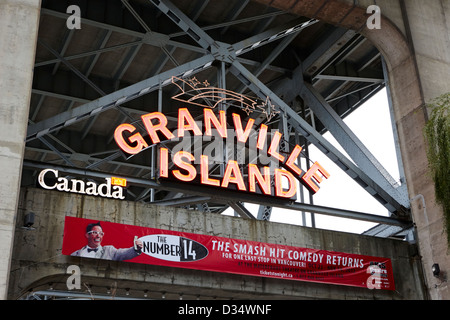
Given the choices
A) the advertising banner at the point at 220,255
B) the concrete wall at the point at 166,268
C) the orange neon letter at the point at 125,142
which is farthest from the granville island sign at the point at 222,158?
the advertising banner at the point at 220,255

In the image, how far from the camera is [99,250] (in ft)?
61.8

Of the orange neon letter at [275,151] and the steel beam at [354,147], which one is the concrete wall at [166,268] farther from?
the orange neon letter at [275,151]

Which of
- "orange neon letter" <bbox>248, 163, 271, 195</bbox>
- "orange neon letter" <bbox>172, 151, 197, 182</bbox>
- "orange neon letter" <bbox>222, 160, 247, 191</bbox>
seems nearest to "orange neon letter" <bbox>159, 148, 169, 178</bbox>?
"orange neon letter" <bbox>172, 151, 197, 182</bbox>

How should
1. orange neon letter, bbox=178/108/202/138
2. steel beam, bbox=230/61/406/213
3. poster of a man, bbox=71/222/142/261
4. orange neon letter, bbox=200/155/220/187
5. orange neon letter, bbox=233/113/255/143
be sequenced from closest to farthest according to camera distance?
poster of a man, bbox=71/222/142/261, orange neon letter, bbox=200/155/220/187, orange neon letter, bbox=178/108/202/138, orange neon letter, bbox=233/113/255/143, steel beam, bbox=230/61/406/213

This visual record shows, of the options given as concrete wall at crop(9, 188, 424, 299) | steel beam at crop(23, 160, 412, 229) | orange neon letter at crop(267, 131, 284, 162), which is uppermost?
orange neon letter at crop(267, 131, 284, 162)

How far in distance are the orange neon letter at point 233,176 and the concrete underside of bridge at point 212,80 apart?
2.09 ft

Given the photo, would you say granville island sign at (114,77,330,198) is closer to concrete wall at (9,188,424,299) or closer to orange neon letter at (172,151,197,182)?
orange neon letter at (172,151,197,182)

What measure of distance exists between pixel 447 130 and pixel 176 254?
8438mm

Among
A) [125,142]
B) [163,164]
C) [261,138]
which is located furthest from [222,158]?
[125,142]

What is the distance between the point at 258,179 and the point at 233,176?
3.11 feet

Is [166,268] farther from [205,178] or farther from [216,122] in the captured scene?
[216,122]

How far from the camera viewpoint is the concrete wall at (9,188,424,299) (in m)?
18.3
